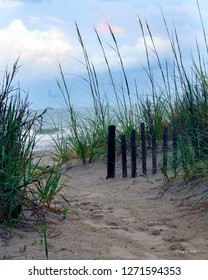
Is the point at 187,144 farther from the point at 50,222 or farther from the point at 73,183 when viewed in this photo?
the point at 50,222

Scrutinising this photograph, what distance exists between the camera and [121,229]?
4309mm

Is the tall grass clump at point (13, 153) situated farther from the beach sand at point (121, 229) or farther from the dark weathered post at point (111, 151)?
the dark weathered post at point (111, 151)

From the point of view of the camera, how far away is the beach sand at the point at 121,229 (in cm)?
359

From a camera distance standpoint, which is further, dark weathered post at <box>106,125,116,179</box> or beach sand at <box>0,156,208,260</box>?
dark weathered post at <box>106,125,116,179</box>

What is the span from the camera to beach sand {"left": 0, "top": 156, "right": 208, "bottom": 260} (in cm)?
359

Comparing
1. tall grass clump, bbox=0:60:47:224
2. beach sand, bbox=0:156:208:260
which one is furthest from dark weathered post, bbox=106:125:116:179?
tall grass clump, bbox=0:60:47:224

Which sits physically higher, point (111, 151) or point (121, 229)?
point (111, 151)

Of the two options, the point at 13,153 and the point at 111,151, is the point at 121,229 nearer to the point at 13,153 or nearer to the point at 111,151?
the point at 13,153

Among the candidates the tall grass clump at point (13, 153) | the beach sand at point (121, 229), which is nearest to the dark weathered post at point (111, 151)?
the beach sand at point (121, 229)

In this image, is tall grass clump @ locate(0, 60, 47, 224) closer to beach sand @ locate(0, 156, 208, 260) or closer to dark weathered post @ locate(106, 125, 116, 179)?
beach sand @ locate(0, 156, 208, 260)

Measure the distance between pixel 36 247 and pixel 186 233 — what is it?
122 cm

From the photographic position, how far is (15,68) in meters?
4.00

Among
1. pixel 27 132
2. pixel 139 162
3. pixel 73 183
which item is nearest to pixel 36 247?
A: pixel 27 132

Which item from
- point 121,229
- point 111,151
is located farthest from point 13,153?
point 111,151
